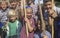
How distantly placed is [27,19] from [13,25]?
0.35ft

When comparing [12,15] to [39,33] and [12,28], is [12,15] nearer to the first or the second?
[12,28]

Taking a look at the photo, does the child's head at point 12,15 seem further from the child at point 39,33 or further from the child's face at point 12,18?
the child at point 39,33

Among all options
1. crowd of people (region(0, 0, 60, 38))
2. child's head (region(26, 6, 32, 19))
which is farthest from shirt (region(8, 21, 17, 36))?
child's head (region(26, 6, 32, 19))

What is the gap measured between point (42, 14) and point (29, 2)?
0.39 ft

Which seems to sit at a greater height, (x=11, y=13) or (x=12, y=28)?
(x=11, y=13)

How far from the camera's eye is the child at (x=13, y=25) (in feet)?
5.13

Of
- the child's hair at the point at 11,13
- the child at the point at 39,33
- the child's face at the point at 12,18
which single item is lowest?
the child at the point at 39,33

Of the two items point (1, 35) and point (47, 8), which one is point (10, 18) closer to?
point (1, 35)

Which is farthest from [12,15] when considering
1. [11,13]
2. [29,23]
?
[29,23]

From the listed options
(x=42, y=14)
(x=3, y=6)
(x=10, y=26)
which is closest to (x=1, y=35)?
(x=10, y=26)

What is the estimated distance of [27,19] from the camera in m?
1.55

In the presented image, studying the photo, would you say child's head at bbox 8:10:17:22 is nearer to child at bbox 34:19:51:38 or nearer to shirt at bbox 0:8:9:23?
shirt at bbox 0:8:9:23

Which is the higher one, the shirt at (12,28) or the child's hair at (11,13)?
the child's hair at (11,13)

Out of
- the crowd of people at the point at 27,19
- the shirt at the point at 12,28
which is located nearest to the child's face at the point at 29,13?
the crowd of people at the point at 27,19
